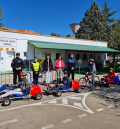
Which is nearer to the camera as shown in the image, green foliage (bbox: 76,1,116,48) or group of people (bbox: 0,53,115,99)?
group of people (bbox: 0,53,115,99)

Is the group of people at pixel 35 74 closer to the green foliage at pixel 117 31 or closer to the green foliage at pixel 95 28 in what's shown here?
the green foliage at pixel 95 28

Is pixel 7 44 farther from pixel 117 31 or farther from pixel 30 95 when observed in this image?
pixel 117 31

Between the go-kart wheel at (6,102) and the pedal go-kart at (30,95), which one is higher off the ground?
the pedal go-kart at (30,95)

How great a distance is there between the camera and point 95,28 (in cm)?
3825

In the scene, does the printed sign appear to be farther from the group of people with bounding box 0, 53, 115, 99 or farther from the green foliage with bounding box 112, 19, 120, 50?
the green foliage with bounding box 112, 19, 120, 50

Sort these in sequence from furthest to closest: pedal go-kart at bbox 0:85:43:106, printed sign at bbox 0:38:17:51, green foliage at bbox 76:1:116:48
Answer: green foliage at bbox 76:1:116:48 < printed sign at bbox 0:38:17:51 < pedal go-kart at bbox 0:85:43:106

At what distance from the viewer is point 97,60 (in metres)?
28.7

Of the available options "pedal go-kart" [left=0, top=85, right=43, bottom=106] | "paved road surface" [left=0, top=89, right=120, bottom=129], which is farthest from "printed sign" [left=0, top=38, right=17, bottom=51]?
"paved road surface" [left=0, top=89, right=120, bottom=129]

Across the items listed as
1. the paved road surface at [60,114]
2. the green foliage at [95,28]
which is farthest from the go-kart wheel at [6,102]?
the green foliage at [95,28]

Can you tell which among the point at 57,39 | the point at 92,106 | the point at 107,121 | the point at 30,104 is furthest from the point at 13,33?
the point at 107,121

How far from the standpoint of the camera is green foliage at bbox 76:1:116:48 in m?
37.4

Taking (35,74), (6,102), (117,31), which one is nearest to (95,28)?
(117,31)

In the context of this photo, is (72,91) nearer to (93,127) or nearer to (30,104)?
(30,104)

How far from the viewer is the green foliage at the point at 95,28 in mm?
37375
